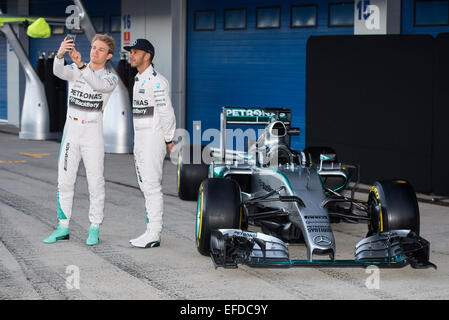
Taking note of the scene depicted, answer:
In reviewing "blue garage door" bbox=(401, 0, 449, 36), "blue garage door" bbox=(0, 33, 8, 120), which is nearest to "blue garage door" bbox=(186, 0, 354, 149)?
"blue garage door" bbox=(401, 0, 449, 36)

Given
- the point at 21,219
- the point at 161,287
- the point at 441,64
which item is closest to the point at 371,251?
the point at 161,287

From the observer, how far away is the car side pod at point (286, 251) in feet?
Result: 21.3

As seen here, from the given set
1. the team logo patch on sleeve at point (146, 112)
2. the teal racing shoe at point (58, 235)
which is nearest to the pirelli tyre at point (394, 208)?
the team logo patch on sleeve at point (146, 112)

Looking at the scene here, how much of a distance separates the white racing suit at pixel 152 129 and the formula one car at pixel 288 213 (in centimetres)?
49

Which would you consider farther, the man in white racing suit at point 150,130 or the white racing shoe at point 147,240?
the white racing shoe at point 147,240

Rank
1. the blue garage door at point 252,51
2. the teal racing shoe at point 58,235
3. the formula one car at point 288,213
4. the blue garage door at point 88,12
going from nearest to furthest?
the formula one car at point 288,213
the teal racing shoe at point 58,235
the blue garage door at point 252,51
the blue garage door at point 88,12

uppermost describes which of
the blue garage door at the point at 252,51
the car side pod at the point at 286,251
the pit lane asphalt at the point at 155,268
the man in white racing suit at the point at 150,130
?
the blue garage door at the point at 252,51

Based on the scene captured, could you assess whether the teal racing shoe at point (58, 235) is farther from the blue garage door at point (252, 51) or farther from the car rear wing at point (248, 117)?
the blue garage door at point (252, 51)

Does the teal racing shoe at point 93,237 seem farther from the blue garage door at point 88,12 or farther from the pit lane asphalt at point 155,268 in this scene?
the blue garage door at point 88,12

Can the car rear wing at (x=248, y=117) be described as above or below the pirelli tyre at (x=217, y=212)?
above

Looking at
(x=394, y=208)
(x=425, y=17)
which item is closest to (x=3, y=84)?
(x=425, y=17)

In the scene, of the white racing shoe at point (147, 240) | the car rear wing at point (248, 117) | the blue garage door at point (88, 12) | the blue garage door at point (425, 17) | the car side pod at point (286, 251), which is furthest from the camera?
the blue garage door at point (88, 12)

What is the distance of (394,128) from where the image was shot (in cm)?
1191

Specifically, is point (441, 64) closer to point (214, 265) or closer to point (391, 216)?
point (391, 216)
